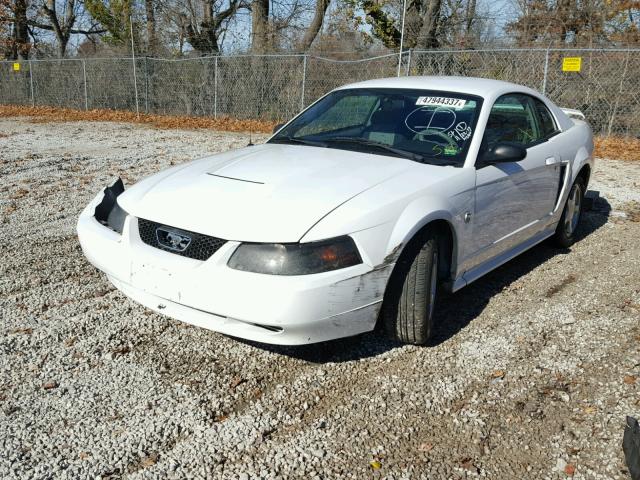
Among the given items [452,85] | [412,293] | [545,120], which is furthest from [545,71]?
[412,293]

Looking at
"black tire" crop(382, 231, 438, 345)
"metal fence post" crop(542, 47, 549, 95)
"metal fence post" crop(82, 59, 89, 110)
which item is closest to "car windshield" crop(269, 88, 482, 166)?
"black tire" crop(382, 231, 438, 345)

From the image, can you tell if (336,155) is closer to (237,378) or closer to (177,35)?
(237,378)

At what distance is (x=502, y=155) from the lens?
12.6 feet

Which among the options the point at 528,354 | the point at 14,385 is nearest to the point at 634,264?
the point at 528,354

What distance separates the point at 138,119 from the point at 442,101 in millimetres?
15883

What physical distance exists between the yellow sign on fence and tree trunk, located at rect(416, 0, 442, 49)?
17.9 feet

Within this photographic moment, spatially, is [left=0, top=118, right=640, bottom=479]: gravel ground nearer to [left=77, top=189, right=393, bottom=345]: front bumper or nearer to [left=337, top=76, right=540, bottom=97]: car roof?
[left=77, top=189, right=393, bottom=345]: front bumper

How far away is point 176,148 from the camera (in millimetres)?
11516

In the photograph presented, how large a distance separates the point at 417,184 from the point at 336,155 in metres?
0.69

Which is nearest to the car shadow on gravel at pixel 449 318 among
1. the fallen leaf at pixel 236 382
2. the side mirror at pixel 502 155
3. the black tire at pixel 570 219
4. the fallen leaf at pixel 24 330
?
the black tire at pixel 570 219

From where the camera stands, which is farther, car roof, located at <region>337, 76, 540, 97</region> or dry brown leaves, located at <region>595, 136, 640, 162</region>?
dry brown leaves, located at <region>595, 136, 640, 162</region>

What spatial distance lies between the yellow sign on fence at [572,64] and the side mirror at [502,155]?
985 cm

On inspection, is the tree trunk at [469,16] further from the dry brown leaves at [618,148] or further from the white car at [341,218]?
the white car at [341,218]

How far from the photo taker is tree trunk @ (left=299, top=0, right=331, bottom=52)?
21734mm
